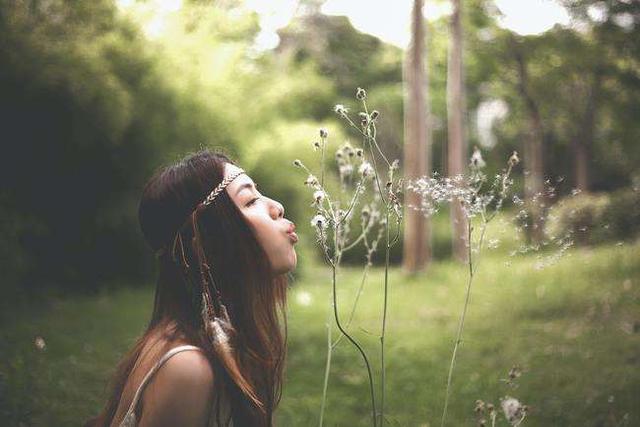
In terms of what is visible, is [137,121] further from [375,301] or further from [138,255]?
[375,301]

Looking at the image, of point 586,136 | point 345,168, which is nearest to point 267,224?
point 345,168

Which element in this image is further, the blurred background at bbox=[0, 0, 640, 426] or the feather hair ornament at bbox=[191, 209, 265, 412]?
the blurred background at bbox=[0, 0, 640, 426]

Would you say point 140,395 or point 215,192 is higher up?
point 215,192

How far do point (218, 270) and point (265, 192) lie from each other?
8.43 m

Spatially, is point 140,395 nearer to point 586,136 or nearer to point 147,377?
point 147,377

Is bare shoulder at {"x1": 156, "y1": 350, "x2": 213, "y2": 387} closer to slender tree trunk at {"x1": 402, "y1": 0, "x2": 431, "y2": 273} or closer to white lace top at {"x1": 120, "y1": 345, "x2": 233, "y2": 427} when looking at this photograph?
white lace top at {"x1": 120, "y1": 345, "x2": 233, "y2": 427}

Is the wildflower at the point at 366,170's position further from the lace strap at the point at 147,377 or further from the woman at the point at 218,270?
the lace strap at the point at 147,377

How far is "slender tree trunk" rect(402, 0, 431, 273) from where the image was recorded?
9.95 metres

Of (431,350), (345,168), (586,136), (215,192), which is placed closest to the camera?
Answer: (215,192)

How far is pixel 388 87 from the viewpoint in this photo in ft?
69.0

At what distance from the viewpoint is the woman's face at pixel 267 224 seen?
1.55 m

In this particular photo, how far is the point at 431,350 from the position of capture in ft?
17.8

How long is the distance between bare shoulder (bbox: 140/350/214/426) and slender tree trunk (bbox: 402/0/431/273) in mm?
8811

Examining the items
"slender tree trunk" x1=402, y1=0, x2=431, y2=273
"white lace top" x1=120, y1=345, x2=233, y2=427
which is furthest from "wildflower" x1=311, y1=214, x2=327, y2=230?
"slender tree trunk" x1=402, y1=0, x2=431, y2=273
